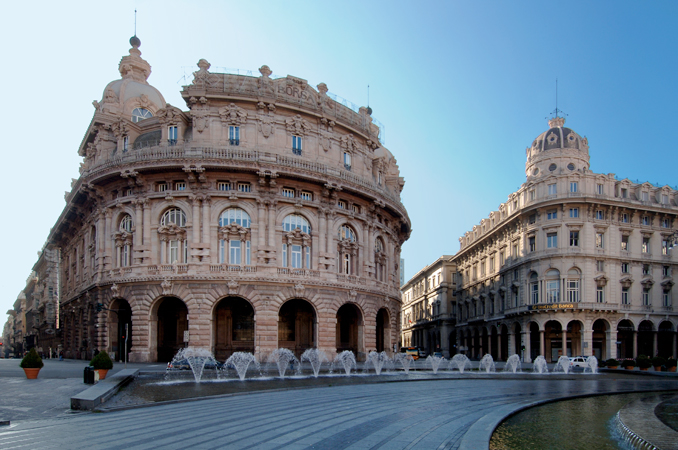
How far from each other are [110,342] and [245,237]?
46.7 ft

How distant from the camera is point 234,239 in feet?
140

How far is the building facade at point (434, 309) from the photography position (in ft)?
304

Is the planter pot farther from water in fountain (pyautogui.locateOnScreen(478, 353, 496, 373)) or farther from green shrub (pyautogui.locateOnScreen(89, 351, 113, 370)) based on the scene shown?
water in fountain (pyautogui.locateOnScreen(478, 353, 496, 373))

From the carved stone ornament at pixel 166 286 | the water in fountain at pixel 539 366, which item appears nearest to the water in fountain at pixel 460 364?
the water in fountain at pixel 539 366

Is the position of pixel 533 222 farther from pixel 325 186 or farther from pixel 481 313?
pixel 325 186

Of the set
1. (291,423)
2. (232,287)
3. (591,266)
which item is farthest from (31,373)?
(591,266)

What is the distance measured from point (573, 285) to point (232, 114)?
40.9m

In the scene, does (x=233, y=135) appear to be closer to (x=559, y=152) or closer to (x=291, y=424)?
(x=291, y=424)

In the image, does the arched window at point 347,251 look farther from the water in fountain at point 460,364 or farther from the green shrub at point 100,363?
the green shrub at point 100,363

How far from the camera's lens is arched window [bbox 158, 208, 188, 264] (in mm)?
42344

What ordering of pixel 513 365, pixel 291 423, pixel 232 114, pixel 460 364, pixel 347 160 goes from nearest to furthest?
pixel 291 423
pixel 513 365
pixel 460 364
pixel 232 114
pixel 347 160

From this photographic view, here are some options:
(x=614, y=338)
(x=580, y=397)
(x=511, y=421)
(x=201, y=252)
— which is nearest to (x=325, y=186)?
(x=201, y=252)

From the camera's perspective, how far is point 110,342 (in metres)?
44.1

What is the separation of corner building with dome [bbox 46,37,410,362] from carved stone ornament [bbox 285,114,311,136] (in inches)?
3.4
